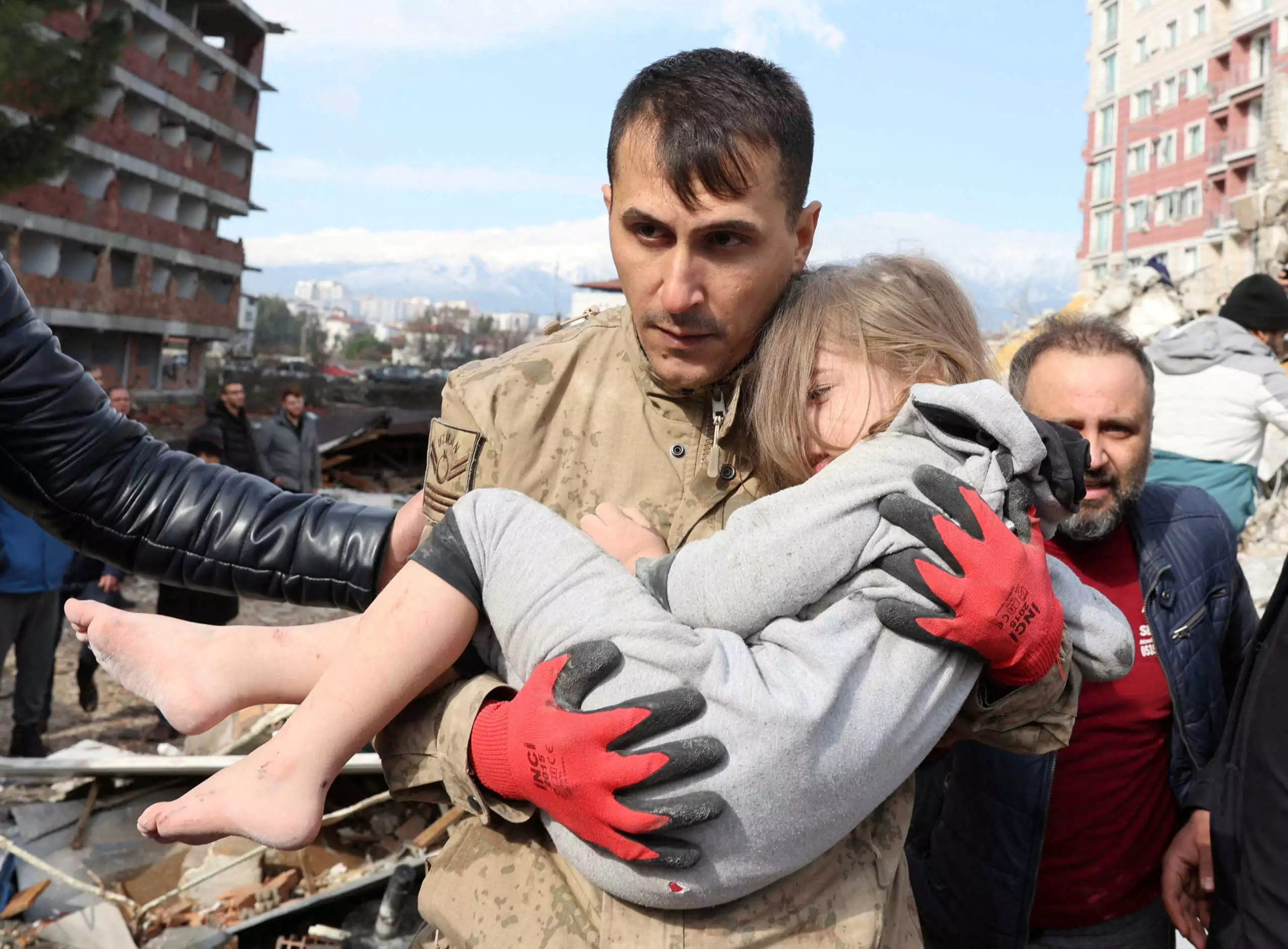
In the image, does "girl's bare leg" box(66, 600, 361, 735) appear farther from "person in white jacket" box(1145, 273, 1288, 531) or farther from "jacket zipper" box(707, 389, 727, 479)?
"person in white jacket" box(1145, 273, 1288, 531)

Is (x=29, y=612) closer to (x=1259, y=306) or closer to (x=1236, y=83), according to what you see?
(x=1259, y=306)

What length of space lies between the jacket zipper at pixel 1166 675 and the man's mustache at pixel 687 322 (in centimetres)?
142

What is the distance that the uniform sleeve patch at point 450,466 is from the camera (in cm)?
195

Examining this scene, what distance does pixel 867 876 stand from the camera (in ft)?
5.21

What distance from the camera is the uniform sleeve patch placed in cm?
195

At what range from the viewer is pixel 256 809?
5.24ft

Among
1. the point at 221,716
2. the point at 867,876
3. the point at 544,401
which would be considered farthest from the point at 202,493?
the point at 867,876

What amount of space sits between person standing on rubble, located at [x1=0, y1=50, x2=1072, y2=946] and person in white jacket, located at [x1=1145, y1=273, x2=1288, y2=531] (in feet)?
12.8

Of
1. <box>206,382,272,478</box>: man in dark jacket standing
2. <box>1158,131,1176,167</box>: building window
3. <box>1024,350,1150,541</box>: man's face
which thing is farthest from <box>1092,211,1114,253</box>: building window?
<box>1024,350,1150,541</box>: man's face

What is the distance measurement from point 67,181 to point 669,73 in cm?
3580

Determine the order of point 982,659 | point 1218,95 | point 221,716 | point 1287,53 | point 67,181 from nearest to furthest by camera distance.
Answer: point 982,659 < point 221,716 < point 67,181 < point 1287,53 < point 1218,95

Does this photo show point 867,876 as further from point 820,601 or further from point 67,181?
point 67,181

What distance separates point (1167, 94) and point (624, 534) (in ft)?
171

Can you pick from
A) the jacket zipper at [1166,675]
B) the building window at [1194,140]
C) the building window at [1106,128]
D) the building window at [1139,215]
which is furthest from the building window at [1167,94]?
the jacket zipper at [1166,675]
